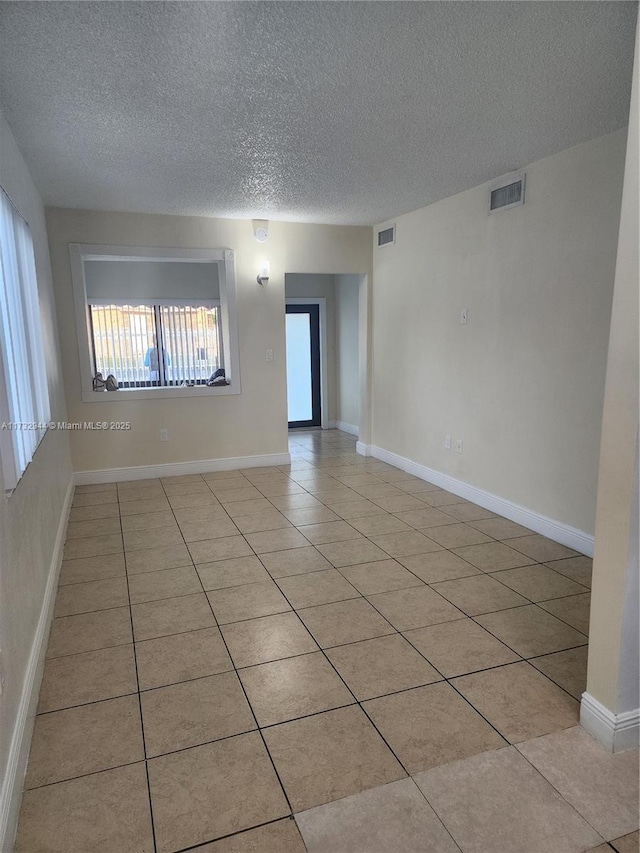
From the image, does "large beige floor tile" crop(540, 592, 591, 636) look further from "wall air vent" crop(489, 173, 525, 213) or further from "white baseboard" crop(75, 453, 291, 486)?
"white baseboard" crop(75, 453, 291, 486)

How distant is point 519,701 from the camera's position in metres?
2.02

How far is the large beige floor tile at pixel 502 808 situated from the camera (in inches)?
Result: 57.7

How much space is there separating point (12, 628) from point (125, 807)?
661 mm

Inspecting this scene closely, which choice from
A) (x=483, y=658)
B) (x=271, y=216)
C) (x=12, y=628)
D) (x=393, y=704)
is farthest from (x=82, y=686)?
(x=271, y=216)

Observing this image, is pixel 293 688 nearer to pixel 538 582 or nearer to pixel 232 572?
pixel 232 572

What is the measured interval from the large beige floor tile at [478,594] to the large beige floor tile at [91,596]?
173cm

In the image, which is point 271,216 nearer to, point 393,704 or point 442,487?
point 442,487

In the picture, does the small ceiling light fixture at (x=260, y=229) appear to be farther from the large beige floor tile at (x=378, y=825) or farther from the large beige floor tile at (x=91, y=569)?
the large beige floor tile at (x=378, y=825)

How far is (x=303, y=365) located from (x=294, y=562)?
470 centimetres

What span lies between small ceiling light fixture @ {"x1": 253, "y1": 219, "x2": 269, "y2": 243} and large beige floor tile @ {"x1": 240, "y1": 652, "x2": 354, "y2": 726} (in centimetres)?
406

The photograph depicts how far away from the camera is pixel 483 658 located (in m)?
2.29

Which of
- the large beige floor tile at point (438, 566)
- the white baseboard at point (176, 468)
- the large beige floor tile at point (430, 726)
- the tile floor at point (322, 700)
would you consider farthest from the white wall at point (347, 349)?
the large beige floor tile at point (430, 726)

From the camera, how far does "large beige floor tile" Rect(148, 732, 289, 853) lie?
4.98 feet

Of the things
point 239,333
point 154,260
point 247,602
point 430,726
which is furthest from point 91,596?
point 154,260
